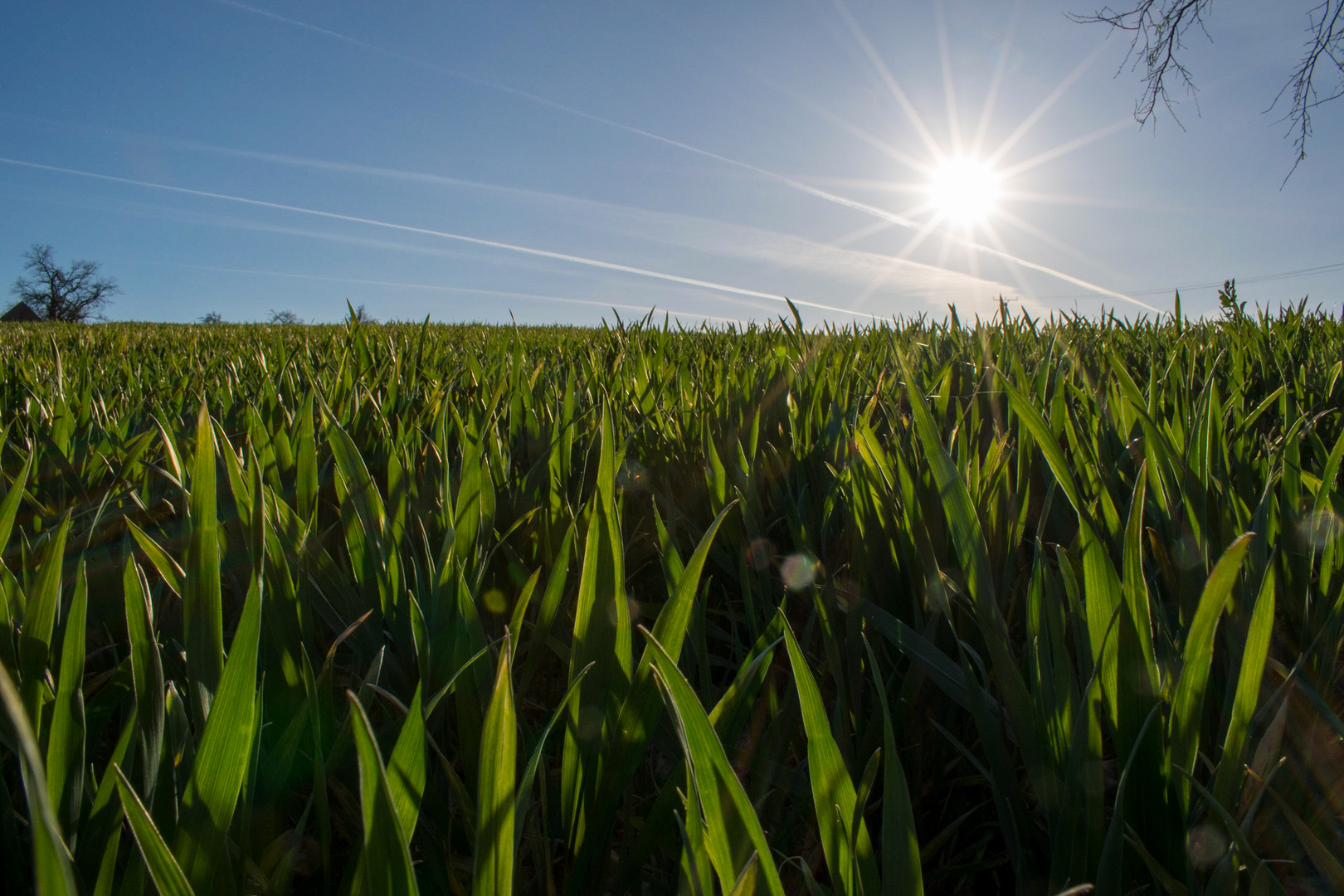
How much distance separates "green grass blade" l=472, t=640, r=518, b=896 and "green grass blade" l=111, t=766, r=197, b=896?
0.13m

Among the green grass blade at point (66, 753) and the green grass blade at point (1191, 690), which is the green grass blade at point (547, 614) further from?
the green grass blade at point (1191, 690)

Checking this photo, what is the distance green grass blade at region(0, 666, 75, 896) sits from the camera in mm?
241

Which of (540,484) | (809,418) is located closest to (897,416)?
(809,418)

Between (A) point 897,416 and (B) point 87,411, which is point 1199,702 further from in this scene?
(B) point 87,411

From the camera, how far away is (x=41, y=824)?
247 mm

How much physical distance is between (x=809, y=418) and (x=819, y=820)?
87cm

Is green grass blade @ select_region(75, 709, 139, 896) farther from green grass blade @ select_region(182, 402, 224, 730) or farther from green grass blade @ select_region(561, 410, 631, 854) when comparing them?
green grass blade @ select_region(561, 410, 631, 854)

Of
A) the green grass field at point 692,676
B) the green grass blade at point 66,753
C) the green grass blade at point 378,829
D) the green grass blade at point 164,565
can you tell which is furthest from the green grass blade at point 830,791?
the green grass blade at point 164,565

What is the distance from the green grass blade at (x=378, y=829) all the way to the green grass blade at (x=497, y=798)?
0.12ft

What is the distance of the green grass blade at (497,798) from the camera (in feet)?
1.17

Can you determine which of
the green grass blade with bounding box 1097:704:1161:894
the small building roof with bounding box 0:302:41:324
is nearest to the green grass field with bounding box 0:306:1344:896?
the green grass blade with bounding box 1097:704:1161:894

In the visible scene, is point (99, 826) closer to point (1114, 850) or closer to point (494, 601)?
point (494, 601)

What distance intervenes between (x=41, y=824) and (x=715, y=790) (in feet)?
0.97

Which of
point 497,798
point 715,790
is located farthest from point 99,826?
point 715,790
